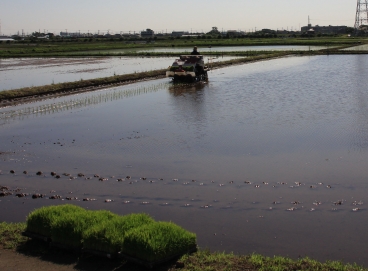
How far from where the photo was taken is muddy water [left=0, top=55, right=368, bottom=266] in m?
6.59

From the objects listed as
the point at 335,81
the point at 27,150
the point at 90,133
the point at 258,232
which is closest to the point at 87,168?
the point at 27,150

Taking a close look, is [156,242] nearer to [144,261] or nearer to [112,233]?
[144,261]

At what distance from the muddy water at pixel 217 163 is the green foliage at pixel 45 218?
4.14 feet

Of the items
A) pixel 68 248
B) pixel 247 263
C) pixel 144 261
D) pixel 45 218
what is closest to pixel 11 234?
pixel 45 218

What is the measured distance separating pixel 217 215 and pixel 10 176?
4.27 meters

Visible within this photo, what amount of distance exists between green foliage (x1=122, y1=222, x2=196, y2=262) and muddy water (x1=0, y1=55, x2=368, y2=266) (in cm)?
75

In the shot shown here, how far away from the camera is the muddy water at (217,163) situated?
6.59 metres

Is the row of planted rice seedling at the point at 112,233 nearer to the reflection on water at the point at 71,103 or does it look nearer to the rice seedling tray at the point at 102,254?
the rice seedling tray at the point at 102,254

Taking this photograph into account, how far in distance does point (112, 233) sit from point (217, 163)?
4.48 m

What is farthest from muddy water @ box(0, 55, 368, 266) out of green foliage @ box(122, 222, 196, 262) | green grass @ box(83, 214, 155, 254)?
green grass @ box(83, 214, 155, 254)

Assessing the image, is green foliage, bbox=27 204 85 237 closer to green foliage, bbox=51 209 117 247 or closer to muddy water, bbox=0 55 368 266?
green foliage, bbox=51 209 117 247

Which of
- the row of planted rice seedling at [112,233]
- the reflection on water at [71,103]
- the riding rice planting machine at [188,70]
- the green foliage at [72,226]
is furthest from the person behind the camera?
the riding rice planting machine at [188,70]

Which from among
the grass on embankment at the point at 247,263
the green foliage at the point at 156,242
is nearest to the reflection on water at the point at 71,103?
the green foliage at the point at 156,242

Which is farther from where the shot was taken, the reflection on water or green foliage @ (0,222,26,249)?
the reflection on water
